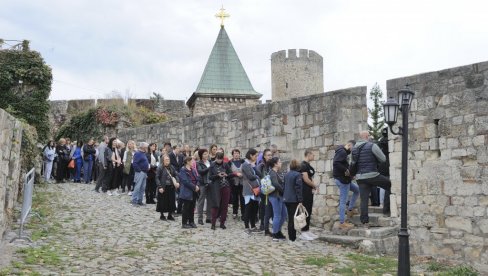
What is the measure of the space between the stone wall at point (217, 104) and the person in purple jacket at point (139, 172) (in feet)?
60.4

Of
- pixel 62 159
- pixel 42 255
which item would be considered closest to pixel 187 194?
pixel 42 255

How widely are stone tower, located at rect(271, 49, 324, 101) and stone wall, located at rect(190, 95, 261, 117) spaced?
21.6 feet

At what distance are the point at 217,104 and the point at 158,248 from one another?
2397 cm

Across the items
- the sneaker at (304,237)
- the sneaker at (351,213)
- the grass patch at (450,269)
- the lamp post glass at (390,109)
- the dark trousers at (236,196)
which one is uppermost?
the lamp post glass at (390,109)

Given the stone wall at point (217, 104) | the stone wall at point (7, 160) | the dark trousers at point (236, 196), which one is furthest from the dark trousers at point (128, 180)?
the stone wall at point (217, 104)

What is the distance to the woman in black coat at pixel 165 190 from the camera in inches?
442

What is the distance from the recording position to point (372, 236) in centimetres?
933

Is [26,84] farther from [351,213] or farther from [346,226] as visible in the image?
[346,226]

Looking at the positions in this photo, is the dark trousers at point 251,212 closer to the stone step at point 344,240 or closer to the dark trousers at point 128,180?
the stone step at point 344,240

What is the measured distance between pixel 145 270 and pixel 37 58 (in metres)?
12.8

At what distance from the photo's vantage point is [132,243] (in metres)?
8.63

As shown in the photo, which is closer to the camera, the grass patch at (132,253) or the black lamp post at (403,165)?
the black lamp post at (403,165)

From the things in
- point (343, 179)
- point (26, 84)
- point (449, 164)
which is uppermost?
point (26, 84)

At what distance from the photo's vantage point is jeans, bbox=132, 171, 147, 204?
12.9 meters
